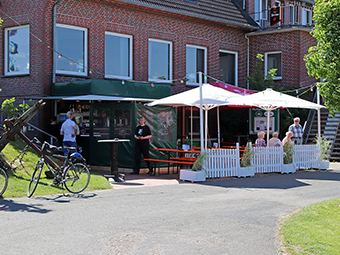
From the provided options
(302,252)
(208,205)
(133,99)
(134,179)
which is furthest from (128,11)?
(302,252)

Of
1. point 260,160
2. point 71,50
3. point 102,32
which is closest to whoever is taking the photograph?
point 260,160

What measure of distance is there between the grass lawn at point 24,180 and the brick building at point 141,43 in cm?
313

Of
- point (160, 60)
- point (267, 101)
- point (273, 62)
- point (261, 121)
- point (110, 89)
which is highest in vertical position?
point (273, 62)

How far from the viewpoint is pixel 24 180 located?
435 inches

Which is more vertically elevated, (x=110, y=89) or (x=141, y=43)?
(x=141, y=43)

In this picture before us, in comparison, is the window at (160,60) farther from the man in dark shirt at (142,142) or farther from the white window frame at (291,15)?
the white window frame at (291,15)

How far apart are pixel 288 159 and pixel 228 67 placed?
9.43 m

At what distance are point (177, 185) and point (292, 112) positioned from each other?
462 inches

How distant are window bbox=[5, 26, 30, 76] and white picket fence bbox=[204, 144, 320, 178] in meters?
8.46

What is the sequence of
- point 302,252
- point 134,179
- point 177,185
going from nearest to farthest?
point 302,252 < point 177,185 < point 134,179

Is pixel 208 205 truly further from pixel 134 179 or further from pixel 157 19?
pixel 157 19

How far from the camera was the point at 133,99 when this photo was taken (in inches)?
Result: 593

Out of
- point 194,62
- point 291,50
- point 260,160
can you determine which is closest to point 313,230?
point 260,160

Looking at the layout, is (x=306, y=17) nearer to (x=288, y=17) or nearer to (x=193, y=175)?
(x=288, y=17)
